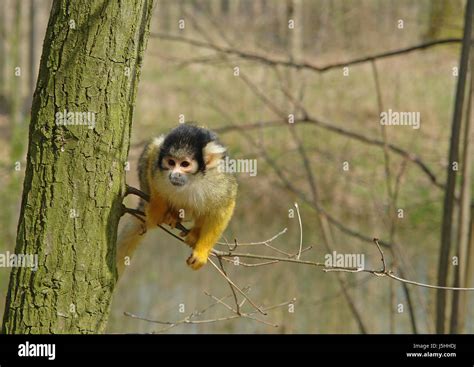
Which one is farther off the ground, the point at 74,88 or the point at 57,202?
the point at 74,88

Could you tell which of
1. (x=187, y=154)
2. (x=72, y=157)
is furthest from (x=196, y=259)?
(x=72, y=157)

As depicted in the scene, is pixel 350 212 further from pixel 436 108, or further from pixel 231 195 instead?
pixel 231 195

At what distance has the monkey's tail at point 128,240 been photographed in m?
3.26

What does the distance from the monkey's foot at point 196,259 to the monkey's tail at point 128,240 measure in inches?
10.0

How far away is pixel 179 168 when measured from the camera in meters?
3.17

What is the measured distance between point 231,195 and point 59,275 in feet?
3.95

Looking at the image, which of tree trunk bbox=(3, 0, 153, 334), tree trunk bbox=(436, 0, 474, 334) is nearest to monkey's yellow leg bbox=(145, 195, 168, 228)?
tree trunk bbox=(3, 0, 153, 334)

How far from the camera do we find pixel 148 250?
876 cm

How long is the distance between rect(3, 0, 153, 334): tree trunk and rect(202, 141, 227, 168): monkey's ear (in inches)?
32.9

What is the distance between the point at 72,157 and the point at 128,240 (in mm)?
1012

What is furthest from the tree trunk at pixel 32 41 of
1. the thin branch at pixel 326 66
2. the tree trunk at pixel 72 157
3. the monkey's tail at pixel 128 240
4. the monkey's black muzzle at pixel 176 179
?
the tree trunk at pixel 72 157

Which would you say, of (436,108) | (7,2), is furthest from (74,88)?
(7,2)
